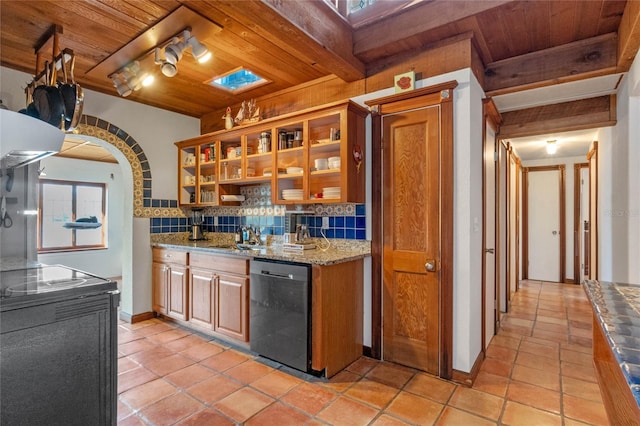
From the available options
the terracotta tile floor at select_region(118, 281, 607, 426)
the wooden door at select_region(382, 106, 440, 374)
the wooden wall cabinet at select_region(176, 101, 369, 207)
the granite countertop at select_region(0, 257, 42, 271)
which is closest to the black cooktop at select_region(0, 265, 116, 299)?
the granite countertop at select_region(0, 257, 42, 271)

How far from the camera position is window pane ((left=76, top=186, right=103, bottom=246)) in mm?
6059

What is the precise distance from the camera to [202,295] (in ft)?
10.6

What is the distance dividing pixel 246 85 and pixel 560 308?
4.83 meters

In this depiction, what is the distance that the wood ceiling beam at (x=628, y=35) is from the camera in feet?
6.13

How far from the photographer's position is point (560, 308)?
4.31 meters

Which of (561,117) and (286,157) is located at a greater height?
(561,117)

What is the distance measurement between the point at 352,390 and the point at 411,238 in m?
1.20

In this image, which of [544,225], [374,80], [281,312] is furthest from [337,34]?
[544,225]

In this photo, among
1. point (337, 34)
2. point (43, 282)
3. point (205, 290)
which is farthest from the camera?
point (205, 290)

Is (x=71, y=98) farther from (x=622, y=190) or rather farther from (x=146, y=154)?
(x=622, y=190)

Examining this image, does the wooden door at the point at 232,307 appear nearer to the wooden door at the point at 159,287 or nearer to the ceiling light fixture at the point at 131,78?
the wooden door at the point at 159,287

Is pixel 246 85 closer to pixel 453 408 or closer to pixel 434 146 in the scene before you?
pixel 434 146

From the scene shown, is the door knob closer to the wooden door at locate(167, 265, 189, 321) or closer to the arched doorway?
the wooden door at locate(167, 265, 189, 321)

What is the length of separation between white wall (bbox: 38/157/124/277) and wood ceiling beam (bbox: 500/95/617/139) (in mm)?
5960
